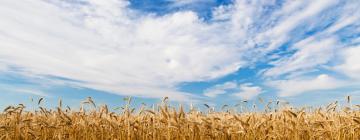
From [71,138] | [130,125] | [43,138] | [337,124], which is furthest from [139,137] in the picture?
[337,124]

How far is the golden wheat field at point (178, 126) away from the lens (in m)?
7.51

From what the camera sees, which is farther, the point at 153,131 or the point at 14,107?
the point at 14,107

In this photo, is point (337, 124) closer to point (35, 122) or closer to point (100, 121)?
point (100, 121)

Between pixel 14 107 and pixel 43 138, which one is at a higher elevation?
pixel 14 107

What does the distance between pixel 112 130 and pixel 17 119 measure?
72.8 inches

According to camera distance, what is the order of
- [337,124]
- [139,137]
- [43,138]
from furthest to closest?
[43,138] → [139,137] → [337,124]

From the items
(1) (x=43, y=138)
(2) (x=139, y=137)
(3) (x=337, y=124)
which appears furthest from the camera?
(1) (x=43, y=138)

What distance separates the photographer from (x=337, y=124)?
7.48 metres

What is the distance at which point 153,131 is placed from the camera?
26.0 ft

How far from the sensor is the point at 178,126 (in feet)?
24.4

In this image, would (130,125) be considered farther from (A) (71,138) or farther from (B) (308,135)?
(B) (308,135)

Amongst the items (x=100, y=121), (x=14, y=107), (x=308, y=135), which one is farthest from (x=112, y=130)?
(x=308, y=135)

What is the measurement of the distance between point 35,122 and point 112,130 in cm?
160

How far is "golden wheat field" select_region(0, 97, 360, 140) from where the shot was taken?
7508 mm
